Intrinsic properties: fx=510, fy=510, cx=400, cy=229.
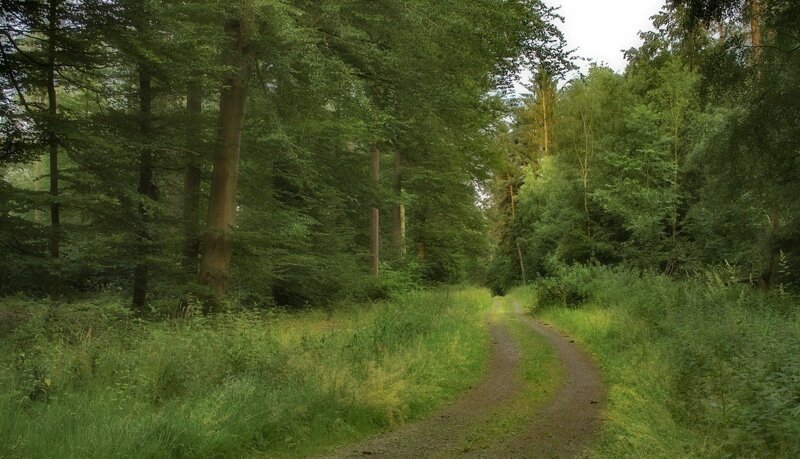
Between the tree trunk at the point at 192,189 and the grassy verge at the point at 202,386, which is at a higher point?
the tree trunk at the point at 192,189

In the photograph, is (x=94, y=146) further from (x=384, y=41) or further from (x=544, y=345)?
(x=544, y=345)

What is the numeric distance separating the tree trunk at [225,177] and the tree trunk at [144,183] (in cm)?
166

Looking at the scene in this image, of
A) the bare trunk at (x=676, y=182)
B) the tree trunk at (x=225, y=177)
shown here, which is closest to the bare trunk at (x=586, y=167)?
the bare trunk at (x=676, y=182)

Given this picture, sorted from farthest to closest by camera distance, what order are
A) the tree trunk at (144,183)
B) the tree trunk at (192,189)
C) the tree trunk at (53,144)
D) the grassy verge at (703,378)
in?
the tree trunk at (192,189) < the tree trunk at (144,183) < the tree trunk at (53,144) < the grassy verge at (703,378)

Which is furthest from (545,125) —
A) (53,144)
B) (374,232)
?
(53,144)

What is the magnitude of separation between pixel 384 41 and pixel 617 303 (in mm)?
10293

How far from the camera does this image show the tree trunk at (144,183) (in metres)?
12.8

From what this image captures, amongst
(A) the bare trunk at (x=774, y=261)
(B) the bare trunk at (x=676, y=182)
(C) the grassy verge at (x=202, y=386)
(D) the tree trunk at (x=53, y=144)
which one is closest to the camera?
(C) the grassy verge at (x=202, y=386)

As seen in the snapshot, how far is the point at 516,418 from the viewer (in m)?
7.08

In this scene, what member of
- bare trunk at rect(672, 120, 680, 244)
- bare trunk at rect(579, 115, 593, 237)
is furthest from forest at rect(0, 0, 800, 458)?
bare trunk at rect(579, 115, 593, 237)

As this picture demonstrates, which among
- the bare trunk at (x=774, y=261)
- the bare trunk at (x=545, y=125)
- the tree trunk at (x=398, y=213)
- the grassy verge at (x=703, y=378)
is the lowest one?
the grassy verge at (x=703, y=378)

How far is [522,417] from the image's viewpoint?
7125mm

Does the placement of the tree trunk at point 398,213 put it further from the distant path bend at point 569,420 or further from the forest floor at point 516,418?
the distant path bend at point 569,420

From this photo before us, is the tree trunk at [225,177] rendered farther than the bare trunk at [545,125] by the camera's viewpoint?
No
